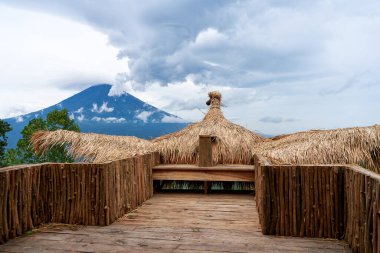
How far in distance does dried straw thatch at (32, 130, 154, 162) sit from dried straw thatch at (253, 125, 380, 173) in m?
3.48

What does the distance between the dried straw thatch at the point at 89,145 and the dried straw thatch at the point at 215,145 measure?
523 mm

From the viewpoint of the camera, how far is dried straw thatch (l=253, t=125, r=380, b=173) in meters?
7.17

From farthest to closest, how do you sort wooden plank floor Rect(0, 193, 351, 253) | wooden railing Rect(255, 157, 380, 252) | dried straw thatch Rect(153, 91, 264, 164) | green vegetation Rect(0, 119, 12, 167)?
1. green vegetation Rect(0, 119, 12, 167)
2. dried straw thatch Rect(153, 91, 264, 164)
3. wooden railing Rect(255, 157, 380, 252)
4. wooden plank floor Rect(0, 193, 351, 253)

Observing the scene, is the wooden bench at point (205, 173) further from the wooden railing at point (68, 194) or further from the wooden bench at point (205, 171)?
the wooden railing at point (68, 194)

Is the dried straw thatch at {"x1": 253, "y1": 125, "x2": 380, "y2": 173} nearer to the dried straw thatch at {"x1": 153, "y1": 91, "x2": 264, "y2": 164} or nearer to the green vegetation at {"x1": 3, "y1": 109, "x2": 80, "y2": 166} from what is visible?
the dried straw thatch at {"x1": 153, "y1": 91, "x2": 264, "y2": 164}

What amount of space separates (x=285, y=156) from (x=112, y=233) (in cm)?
420

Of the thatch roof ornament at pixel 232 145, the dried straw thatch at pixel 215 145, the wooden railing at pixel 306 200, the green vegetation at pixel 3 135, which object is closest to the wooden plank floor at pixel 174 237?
the wooden railing at pixel 306 200

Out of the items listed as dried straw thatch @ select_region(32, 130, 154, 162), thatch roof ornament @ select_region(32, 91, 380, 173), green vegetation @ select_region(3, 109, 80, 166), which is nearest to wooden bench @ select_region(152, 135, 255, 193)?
thatch roof ornament @ select_region(32, 91, 380, 173)

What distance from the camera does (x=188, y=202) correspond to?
723cm

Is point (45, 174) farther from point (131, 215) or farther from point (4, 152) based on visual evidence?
point (4, 152)

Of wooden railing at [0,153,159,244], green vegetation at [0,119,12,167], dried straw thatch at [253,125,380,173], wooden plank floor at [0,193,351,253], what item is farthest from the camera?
green vegetation at [0,119,12,167]

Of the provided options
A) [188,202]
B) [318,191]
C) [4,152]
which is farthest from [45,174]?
[4,152]

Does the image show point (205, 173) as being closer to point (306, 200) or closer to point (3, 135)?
point (306, 200)

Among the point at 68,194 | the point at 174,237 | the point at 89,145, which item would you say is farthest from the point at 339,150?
the point at 89,145
